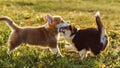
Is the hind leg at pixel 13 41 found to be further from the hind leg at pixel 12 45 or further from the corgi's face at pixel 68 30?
the corgi's face at pixel 68 30

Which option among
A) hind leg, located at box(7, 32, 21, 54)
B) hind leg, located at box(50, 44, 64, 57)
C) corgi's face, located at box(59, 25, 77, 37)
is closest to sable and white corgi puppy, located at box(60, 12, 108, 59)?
corgi's face, located at box(59, 25, 77, 37)

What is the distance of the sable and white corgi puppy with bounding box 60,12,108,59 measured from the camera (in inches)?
394

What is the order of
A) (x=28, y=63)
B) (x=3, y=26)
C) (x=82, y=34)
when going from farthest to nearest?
(x=3, y=26) < (x=82, y=34) < (x=28, y=63)

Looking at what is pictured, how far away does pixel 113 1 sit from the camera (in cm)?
2342

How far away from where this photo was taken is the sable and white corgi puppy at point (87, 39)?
10.0m

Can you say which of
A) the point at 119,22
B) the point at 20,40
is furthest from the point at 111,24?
the point at 20,40

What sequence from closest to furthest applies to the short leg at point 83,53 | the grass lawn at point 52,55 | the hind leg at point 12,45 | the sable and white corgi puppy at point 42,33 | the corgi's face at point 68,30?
1. the grass lawn at point 52,55
2. the hind leg at point 12,45
3. the sable and white corgi puppy at point 42,33
4. the corgi's face at point 68,30
5. the short leg at point 83,53

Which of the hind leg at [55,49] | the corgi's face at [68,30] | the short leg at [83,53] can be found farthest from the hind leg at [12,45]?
the short leg at [83,53]

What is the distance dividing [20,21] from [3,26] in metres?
1.98

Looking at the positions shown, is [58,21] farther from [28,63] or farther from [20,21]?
[20,21]

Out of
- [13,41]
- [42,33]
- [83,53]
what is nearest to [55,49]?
[42,33]

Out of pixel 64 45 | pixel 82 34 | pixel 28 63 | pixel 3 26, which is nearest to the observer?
pixel 28 63

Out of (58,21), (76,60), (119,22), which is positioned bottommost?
(119,22)

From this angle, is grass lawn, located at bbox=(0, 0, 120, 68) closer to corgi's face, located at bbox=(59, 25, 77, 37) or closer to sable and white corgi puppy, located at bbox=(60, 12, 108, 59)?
sable and white corgi puppy, located at bbox=(60, 12, 108, 59)
